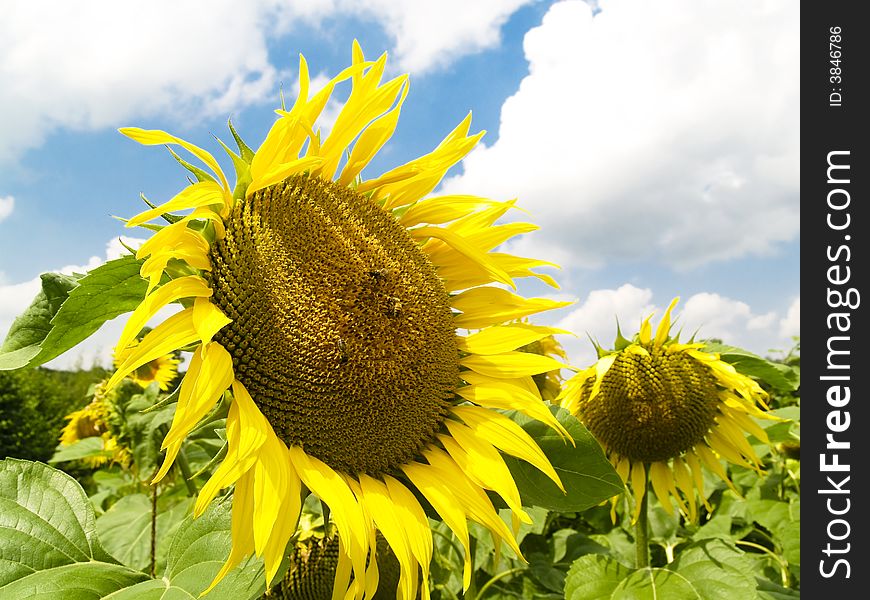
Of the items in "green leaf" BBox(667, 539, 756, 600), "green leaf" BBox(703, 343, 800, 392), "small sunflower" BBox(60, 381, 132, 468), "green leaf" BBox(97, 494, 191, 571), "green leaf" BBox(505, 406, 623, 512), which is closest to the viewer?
"green leaf" BBox(505, 406, 623, 512)

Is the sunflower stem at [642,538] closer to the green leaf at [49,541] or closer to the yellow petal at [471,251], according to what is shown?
the yellow petal at [471,251]

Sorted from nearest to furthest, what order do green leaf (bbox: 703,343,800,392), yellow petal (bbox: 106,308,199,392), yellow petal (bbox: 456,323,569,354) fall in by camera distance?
yellow petal (bbox: 106,308,199,392)
yellow petal (bbox: 456,323,569,354)
green leaf (bbox: 703,343,800,392)

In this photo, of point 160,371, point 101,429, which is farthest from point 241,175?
point 101,429

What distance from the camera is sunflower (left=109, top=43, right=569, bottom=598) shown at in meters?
1.27

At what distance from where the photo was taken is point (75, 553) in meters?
1.63

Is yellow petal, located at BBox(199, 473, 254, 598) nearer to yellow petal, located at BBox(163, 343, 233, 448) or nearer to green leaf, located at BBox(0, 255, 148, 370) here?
yellow petal, located at BBox(163, 343, 233, 448)

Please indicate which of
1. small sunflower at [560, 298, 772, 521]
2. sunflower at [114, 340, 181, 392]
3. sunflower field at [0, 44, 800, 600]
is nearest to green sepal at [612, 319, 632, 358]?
small sunflower at [560, 298, 772, 521]

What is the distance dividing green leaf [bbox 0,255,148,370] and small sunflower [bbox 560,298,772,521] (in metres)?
1.87

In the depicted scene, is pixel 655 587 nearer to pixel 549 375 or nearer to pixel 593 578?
pixel 593 578

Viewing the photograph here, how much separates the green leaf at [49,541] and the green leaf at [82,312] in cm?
39

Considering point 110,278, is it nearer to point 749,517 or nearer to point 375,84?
point 375,84

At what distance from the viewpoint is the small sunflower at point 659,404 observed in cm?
290

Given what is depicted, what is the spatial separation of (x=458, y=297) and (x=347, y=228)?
406 millimetres

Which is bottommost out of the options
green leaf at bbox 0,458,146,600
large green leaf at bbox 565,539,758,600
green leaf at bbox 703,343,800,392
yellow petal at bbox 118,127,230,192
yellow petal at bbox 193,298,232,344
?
large green leaf at bbox 565,539,758,600
